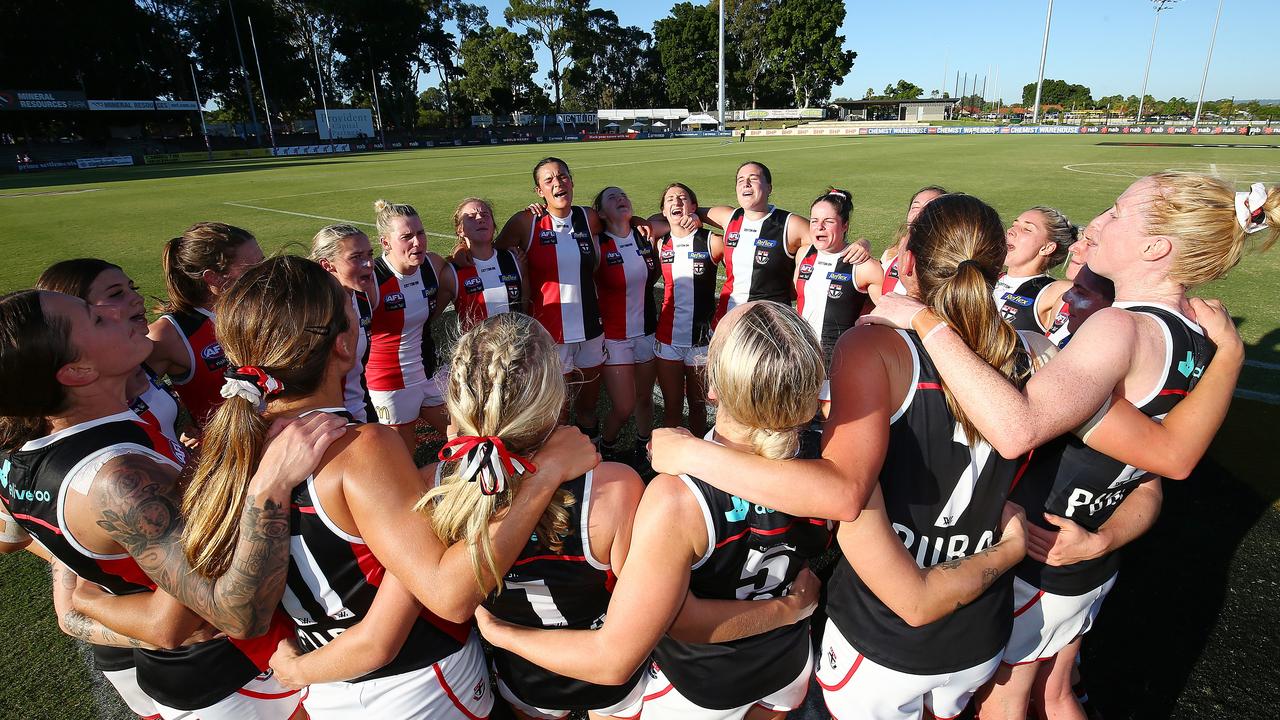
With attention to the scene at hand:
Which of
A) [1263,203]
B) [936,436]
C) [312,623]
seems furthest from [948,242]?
[312,623]

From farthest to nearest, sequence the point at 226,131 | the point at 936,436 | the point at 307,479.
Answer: the point at 226,131
the point at 936,436
the point at 307,479

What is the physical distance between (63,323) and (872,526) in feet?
7.74

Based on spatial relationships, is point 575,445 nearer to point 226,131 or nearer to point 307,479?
point 307,479

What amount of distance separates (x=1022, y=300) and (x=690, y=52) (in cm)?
9134

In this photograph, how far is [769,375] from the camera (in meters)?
1.49

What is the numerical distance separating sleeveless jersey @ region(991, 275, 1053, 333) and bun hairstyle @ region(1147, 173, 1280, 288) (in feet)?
6.60

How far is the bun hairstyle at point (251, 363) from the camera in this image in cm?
157

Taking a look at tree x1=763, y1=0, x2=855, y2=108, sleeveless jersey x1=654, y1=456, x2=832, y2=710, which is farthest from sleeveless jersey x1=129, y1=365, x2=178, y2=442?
tree x1=763, y1=0, x2=855, y2=108

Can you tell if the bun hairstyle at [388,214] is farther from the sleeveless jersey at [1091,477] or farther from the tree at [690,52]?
the tree at [690,52]

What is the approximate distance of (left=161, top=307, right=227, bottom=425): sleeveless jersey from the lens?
331 cm

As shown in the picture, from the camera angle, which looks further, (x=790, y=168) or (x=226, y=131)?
(x=226, y=131)

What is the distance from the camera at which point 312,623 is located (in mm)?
1805

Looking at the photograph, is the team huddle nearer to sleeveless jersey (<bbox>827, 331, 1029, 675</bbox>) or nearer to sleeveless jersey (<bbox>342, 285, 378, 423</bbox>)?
sleeveless jersey (<bbox>827, 331, 1029, 675</bbox>)

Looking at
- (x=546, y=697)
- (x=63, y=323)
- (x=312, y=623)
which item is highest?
(x=63, y=323)
